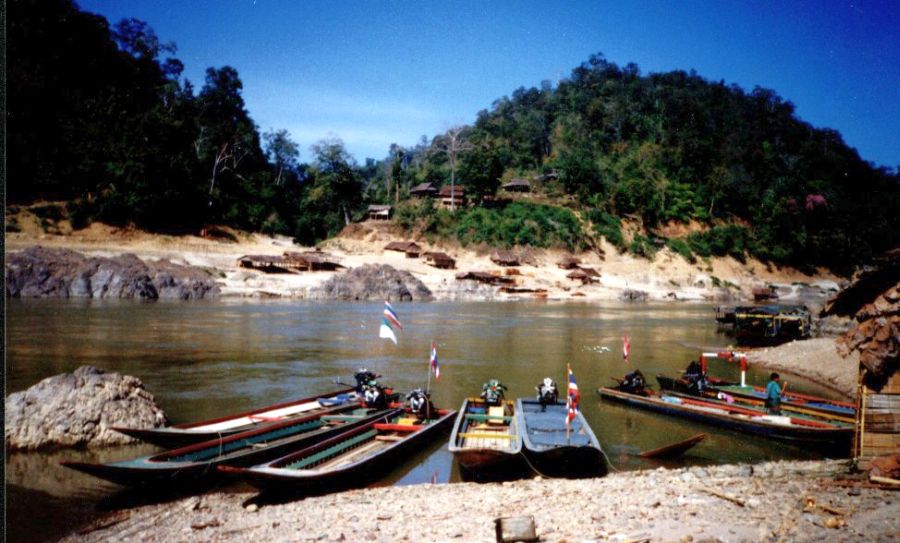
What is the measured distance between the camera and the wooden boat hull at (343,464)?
9617 mm

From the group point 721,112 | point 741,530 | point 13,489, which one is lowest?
point 13,489

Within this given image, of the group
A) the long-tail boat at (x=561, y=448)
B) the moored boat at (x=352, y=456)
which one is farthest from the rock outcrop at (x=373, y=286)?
the long-tail boat at (x=561, y=448)

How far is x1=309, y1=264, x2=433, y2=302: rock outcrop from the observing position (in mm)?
59312

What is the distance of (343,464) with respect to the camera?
1080cm

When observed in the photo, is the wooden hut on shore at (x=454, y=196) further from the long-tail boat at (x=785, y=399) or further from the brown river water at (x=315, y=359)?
the long-tail boat at (x=785, y=399)

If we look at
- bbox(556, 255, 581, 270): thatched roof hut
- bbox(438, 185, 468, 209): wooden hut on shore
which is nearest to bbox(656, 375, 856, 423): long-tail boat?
bbox(556, 255, 581, 270): thatched roof hut

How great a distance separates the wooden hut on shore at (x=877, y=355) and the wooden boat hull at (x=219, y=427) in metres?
11.5

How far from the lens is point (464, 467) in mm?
11609

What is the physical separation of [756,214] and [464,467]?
100m

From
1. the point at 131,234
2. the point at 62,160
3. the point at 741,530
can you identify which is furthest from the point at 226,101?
the point at 741,530

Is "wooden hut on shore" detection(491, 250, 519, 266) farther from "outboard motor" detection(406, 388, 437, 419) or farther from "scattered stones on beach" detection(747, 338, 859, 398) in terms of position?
"outboard motor" detection(406, 388, 437, 419)

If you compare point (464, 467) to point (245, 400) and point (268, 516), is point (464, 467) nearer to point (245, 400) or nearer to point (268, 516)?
point (268, 516)

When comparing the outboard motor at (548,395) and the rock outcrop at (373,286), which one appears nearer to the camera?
the outboard motor at (548,395)

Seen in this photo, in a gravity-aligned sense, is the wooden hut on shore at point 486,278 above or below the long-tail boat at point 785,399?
above
